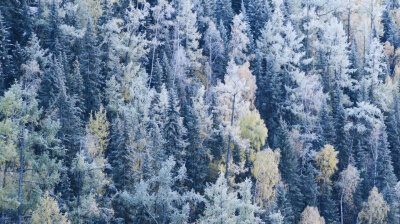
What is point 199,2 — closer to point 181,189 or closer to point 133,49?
point 133,49

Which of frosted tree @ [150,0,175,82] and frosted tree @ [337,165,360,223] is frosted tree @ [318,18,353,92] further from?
frosted tree @ [150,0,175,82]

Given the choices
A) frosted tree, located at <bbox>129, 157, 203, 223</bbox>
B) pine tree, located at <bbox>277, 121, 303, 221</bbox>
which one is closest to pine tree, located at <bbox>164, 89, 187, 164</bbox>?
frosted tree, located at <bbox>129, 157, 203, 223</bbox>

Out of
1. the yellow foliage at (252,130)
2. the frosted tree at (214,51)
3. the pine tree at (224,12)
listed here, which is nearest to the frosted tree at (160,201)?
the yellow foliage at (252,130)

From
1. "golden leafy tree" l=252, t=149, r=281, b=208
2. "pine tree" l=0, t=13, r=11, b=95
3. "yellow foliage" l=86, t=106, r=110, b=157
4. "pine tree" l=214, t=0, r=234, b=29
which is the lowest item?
"golden leafy tree" l=252, t=149, r=281, b=208

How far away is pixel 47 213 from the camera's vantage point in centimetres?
3117

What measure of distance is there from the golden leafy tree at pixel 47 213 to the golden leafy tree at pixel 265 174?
17651 millimetres

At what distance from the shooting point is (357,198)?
48031mm

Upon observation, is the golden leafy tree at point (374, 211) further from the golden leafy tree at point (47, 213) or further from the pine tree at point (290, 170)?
the golden leafy tree at point (47, 213)

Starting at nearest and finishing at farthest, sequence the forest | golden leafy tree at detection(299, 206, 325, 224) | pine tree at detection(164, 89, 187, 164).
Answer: the forest → pine tree at detection(164, 89, 187, 164) → golden leafy tree at detection(299, 206, 325, 224)

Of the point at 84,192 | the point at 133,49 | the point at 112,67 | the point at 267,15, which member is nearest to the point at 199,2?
the point at 267,15

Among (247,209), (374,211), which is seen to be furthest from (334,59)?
(247,209)

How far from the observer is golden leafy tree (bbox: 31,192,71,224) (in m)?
31.2

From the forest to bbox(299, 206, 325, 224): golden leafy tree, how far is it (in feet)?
0.29

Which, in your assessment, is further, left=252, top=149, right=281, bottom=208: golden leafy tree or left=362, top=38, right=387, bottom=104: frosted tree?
left=362, top=38, right=387, bottom=104: frosted tree
